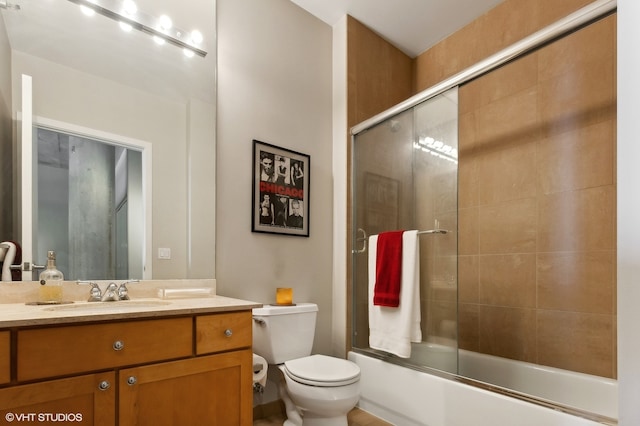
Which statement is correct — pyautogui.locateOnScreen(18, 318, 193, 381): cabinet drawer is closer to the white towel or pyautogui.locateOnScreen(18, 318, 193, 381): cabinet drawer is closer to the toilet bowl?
the toilet bowl

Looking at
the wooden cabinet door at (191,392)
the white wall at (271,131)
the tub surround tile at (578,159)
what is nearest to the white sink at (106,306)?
the wooden cabinet door at (191,392)

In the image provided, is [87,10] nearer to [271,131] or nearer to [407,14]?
[271,131]

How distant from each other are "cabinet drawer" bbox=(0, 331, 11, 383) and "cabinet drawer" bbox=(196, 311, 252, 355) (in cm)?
54

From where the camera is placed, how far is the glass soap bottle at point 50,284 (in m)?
1.50

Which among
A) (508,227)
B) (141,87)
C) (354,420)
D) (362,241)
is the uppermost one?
(141,87)

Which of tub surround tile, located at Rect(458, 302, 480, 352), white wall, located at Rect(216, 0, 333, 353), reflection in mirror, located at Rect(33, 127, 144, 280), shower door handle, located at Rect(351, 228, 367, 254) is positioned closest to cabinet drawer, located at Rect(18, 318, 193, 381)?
reflection in mirror, located at Rect(33, 127, 144, 280)

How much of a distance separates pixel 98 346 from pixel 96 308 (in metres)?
0.30

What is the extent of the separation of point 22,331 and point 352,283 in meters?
1.90

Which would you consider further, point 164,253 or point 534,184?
point 534,184

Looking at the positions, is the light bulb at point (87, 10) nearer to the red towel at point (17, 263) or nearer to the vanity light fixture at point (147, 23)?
the vanity light fixture at point (147, 23)

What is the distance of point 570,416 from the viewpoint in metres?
1.47

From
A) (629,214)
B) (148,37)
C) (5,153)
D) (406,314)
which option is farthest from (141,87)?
(629,214)

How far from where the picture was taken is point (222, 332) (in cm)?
144

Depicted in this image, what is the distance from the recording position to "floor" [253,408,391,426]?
2.14 metres
